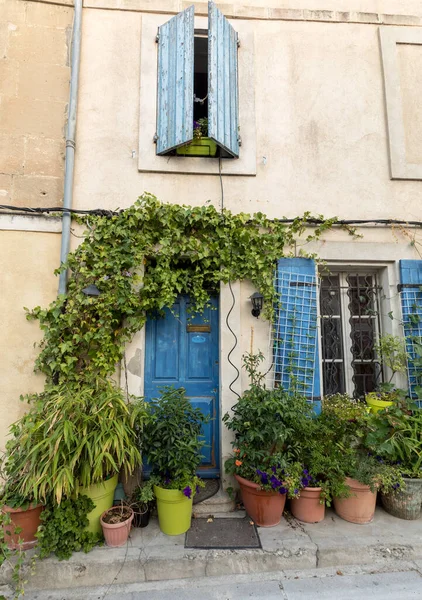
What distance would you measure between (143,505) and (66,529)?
26.5 inches

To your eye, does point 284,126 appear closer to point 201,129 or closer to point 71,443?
point 201,129

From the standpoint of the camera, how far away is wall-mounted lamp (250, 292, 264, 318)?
144 inches

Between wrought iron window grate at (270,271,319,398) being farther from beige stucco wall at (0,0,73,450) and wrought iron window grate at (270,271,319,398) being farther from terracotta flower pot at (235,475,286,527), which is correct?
beige stucco wall at (0,0,73,450)

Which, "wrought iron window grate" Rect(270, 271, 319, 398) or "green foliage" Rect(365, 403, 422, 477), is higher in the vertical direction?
"wrought iron window grate" Rect(270, 271, 319, 398)

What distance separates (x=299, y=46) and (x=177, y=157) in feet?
7.22

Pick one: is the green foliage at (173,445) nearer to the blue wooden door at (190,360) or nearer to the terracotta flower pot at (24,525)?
the blue wooden door at (190,360)

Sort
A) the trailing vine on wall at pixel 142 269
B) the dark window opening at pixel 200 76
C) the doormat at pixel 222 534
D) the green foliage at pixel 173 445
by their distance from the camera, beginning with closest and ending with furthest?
the doormat at pixel 222 534
the green foliage at pixel 173 445
the trailing vine on wall at pixel 142 269
the dark window opening at pixel 200 76

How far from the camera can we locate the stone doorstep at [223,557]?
2.61 meters

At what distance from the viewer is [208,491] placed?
3.47m

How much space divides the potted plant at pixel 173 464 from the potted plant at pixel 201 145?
2934 mm

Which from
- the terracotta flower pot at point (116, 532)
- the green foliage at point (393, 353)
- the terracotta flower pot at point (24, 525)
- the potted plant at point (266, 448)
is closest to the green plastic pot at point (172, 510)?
the terracotta flower pot at point (116, 532)

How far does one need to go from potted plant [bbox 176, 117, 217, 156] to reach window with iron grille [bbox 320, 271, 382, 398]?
6.83ft

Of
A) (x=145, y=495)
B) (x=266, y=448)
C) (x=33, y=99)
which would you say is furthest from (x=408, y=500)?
(x=33, y=99)

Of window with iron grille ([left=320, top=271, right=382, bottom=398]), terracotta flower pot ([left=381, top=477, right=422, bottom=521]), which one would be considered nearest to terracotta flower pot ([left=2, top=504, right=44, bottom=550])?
window with iron grille ([left=320, top=271, right=382, bottom=398])
